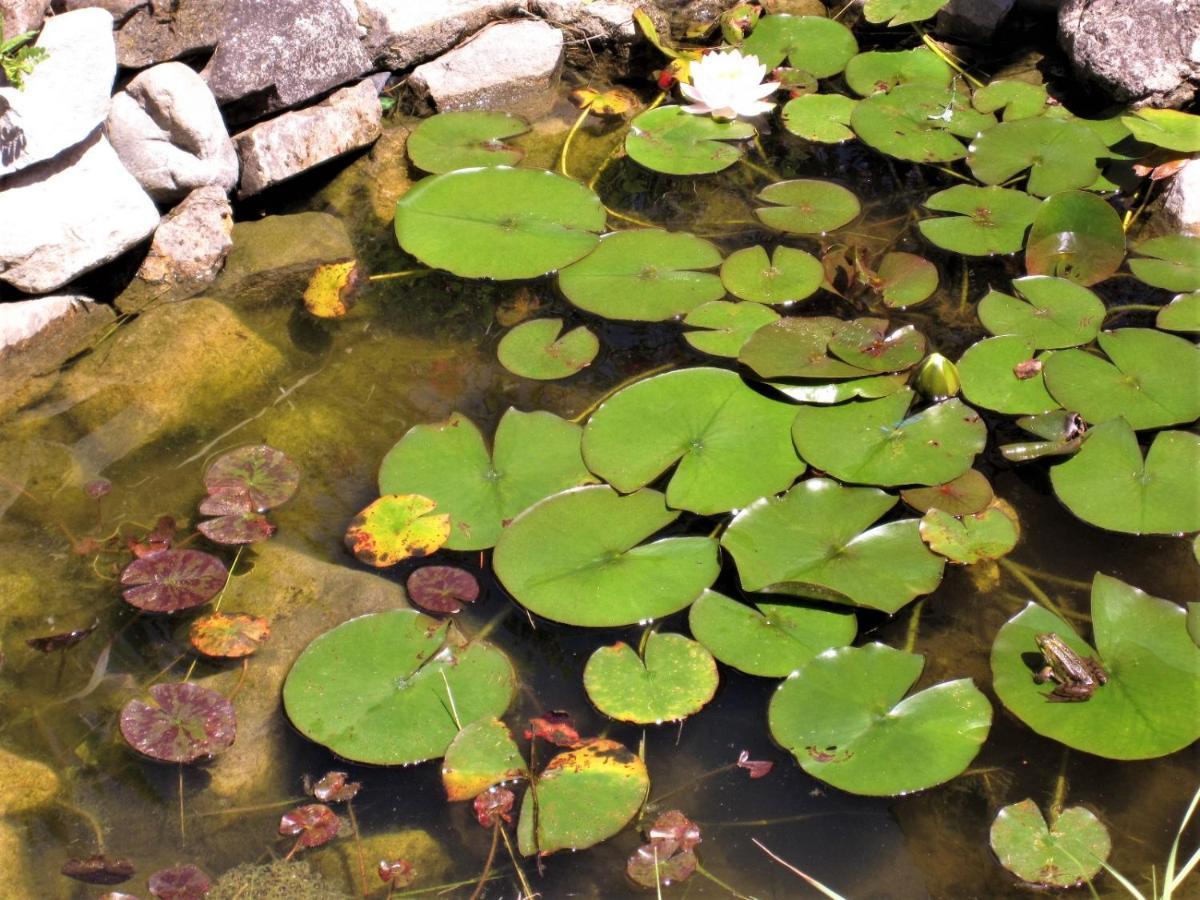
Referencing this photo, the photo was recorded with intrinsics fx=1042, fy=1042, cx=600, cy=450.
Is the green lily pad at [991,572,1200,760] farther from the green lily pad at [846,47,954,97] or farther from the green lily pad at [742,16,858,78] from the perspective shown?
the green lily pad at [742,16,858,78]

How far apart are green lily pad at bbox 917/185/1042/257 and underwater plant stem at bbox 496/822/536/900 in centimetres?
213

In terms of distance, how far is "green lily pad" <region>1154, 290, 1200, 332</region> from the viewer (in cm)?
281

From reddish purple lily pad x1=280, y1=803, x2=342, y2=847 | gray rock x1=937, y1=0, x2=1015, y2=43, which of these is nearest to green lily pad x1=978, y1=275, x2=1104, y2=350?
gray rock x1=937, y1=0, x2=1015, y2=43

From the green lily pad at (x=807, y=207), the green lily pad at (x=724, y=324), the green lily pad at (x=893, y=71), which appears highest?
the green lily pad at (x=893, y=71)

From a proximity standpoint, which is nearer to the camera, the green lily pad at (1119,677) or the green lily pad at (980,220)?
the green lily pad at (1119,677)

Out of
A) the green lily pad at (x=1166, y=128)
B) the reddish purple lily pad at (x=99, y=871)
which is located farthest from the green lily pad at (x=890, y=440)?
the reddish purple lily pad at (x=99, y=871)

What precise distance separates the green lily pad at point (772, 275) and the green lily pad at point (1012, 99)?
3.33 feet

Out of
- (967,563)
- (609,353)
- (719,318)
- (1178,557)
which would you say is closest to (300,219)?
(609,353)

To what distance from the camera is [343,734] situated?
7.04ft

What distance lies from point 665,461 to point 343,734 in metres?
0.97

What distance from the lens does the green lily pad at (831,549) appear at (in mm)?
2281

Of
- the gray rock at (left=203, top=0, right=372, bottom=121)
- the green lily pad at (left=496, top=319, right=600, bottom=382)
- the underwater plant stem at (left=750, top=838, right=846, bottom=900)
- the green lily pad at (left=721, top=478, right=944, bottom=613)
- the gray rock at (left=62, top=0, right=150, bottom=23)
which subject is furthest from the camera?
the gray rock at (left=203, top=0, right=372, bottom=121)

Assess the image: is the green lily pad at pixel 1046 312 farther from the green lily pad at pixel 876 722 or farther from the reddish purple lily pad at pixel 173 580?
the reddish purple lily pad at pixel 173 580

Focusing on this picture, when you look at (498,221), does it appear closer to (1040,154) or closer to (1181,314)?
(1040,154)
